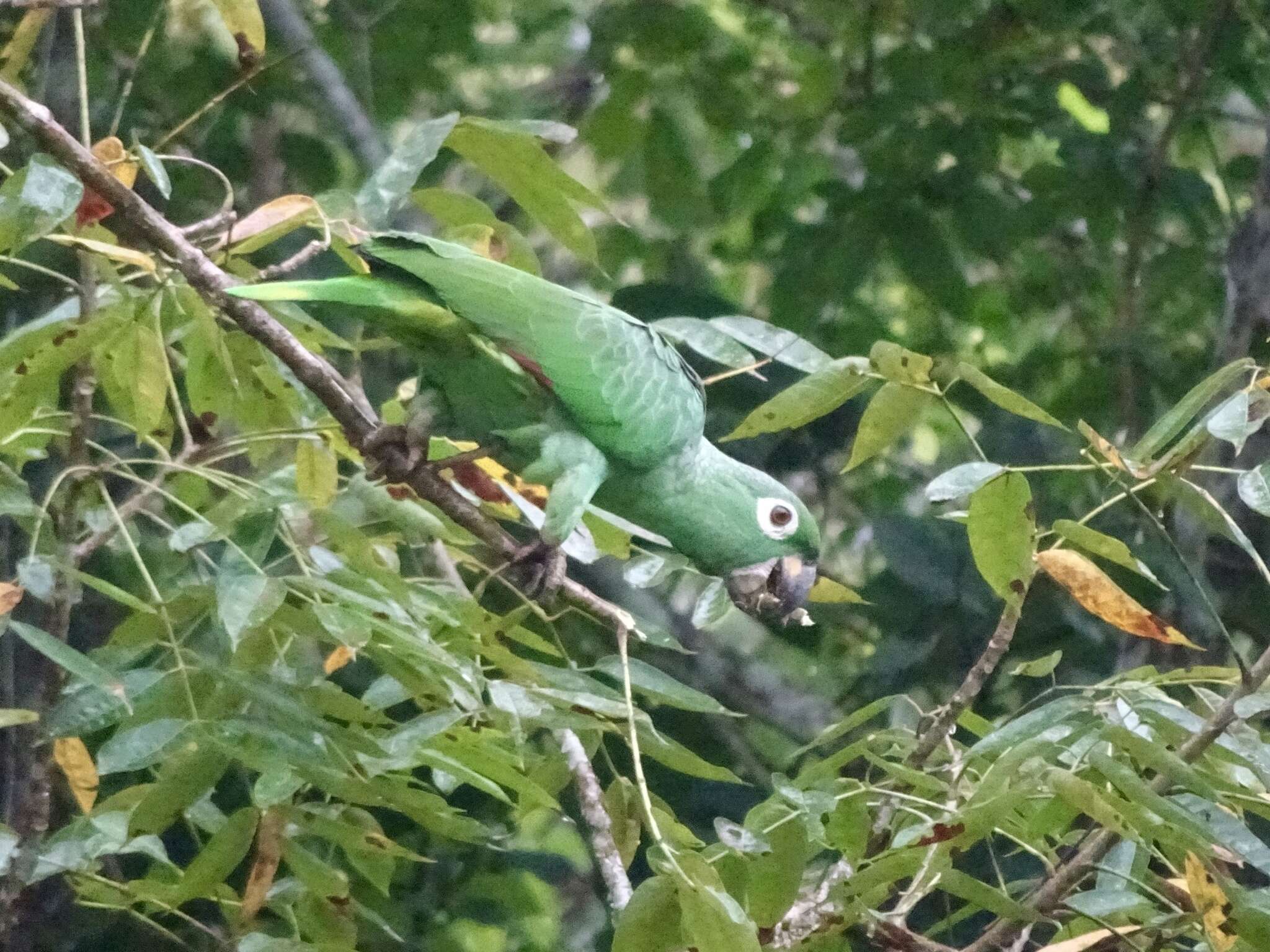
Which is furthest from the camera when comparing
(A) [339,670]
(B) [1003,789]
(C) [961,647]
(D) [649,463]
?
(C) [961,647]

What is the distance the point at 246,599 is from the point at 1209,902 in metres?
1.05

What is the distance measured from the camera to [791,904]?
147cm

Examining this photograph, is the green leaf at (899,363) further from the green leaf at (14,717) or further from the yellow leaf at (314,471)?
the green leaf at (14,717)

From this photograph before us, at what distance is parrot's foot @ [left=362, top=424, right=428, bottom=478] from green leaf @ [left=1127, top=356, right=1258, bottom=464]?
0.92 meters

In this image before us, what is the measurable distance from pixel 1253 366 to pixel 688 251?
263cm

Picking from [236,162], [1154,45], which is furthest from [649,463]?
[1154,45]

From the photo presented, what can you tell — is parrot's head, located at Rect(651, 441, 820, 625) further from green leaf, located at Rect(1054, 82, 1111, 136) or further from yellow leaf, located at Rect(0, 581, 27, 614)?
green leaf, located at Rect(1054, 82, 1111, 136)

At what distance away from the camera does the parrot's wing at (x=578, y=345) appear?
1726 millimetres

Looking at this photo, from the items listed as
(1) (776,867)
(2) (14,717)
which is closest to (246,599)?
(2) (14,717)

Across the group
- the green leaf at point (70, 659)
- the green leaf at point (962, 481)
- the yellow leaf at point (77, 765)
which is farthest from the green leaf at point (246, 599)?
the green leaf at point (962, 481)

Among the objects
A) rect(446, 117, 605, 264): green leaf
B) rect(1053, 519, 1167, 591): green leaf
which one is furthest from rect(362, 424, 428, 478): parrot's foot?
rect(1053, 519, 1167, 591): green leaf

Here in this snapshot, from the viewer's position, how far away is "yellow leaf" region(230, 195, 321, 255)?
163 centimetres

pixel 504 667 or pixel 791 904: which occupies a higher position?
pixel 504 667

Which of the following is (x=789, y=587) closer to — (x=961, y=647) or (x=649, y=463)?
(x=649, y=463)
